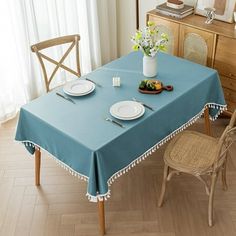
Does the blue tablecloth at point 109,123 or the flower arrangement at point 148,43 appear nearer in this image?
the blue tablecloth at point 109,123

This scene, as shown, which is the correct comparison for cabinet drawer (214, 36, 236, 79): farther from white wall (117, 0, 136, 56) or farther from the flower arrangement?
white wall (117, 0, 136, 56)

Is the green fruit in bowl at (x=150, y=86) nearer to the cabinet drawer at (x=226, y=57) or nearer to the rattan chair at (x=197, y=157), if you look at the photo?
the rattan chair at (x=197, y=157)

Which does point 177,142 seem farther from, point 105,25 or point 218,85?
point 105,25

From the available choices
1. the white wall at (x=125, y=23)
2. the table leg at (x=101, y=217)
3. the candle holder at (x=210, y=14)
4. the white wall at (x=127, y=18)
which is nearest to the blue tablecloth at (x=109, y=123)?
the table leg at (x=101, y=217)

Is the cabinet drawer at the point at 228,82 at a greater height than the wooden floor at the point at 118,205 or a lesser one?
greater

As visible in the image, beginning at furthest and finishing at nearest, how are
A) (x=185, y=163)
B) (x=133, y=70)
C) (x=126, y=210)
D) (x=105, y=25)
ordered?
1. (x=105, y=25)
2. (x=133, y=70)
3. (x=126, y=210)
4. (x=185, y=163)

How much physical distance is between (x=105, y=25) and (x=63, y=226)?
7.75 feet

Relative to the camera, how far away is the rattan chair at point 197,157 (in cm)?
248

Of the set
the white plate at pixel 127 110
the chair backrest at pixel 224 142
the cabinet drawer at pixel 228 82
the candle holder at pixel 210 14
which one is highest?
the candle holder at pixel 210 14

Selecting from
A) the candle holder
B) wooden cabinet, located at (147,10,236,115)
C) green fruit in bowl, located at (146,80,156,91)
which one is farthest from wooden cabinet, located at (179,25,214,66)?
green fruit in bowl, located at (146,80,156,91)

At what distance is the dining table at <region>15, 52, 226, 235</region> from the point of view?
2.32 m

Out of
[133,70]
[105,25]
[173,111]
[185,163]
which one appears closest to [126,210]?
[185,163]

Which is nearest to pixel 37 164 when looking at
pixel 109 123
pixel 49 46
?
pixel 109 123

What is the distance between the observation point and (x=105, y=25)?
429 cm
